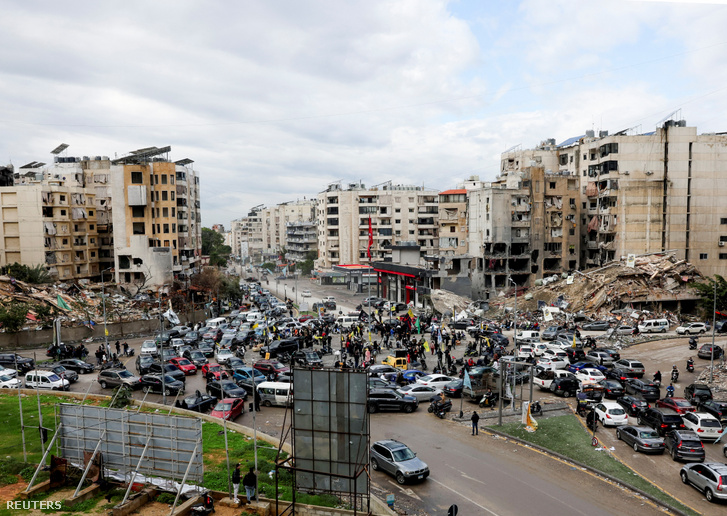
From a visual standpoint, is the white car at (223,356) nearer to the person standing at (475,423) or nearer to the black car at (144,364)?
the black car at (144,364)

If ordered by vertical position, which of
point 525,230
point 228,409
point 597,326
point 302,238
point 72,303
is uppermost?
point 525,230

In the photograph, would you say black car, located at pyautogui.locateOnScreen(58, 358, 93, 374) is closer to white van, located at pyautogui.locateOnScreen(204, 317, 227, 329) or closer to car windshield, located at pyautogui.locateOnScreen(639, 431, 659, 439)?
white van, located at pyautogui.locateOnScreen(204, 317, 227, 329)

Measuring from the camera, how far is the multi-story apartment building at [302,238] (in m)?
129

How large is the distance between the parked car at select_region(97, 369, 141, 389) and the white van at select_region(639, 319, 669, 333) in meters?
39.6

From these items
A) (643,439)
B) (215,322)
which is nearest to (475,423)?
(643,439)

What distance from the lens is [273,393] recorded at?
87.6 ft

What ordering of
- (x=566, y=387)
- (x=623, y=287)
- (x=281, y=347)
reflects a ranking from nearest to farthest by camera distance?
1. (x=566, y=387)
2. (x=281, y=347)
3. (x=623, y=287)

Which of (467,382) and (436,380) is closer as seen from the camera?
(467,382)

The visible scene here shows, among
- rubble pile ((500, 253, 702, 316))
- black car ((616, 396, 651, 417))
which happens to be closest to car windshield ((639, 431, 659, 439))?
black car ((616, 396, 651, 417))

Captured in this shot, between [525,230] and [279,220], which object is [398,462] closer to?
[525,230]

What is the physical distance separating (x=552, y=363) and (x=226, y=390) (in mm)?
19178

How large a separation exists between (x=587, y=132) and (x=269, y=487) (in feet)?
236

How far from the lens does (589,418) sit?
2272 cm

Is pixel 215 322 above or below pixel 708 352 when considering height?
below
